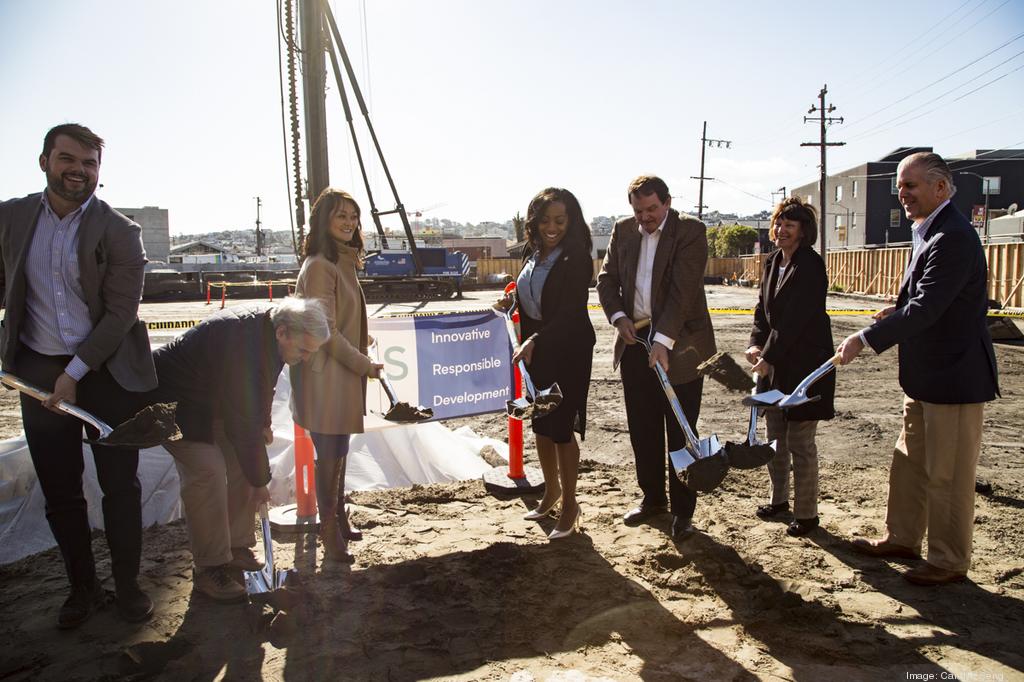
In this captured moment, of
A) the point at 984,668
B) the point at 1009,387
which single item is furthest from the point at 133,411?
the point at 1009,387

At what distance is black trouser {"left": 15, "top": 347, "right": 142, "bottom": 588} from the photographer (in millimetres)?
2844

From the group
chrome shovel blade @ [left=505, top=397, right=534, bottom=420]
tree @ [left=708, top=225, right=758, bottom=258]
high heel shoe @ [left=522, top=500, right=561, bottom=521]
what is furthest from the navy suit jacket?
tree @ [left=708, top=225, right=758, bottom=258]

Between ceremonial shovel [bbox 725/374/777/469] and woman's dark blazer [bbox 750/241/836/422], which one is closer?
ceremonial shovel [bbox 725/374/777/469]

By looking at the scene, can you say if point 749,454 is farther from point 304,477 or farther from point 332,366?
point 304,477

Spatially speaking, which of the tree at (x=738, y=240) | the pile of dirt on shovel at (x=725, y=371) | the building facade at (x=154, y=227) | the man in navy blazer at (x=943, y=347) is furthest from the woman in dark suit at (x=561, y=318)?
the building facade at (x=154, y=227)

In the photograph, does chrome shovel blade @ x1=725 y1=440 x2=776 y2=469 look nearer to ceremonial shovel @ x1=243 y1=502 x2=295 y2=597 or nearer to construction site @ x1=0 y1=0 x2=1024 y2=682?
construction site @ x1=0 y1=0 x2=1024 y2=682

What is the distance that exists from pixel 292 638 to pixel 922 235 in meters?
3.24

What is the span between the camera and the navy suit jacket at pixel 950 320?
300 centimetres

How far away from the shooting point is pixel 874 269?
2842cm

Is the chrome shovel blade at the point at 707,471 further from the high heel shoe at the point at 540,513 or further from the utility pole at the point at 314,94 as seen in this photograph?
the utility pole at the point at 314,94

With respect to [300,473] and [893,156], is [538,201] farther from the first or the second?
[893,156]

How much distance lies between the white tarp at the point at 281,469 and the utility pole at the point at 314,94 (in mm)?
2231

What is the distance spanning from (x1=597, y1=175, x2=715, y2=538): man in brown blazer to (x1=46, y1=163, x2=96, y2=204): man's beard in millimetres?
2486

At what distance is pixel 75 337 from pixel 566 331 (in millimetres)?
2230
